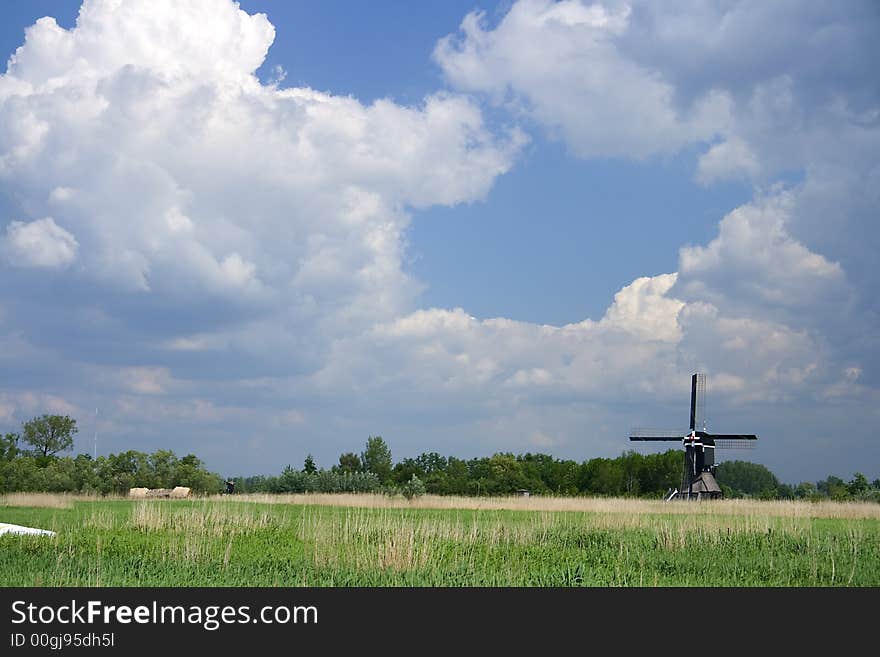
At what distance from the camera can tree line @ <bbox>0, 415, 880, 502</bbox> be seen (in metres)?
49.8

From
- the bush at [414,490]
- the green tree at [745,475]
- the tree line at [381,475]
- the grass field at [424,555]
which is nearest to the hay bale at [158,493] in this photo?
the tree line at [381,475]

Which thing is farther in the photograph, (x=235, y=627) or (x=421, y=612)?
(x=421, y=612)

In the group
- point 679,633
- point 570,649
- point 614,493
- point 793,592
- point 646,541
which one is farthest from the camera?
point 614,493

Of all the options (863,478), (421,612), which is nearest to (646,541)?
(421,612)

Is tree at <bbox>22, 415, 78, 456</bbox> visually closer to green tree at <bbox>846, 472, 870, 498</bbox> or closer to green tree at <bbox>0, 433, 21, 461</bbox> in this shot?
green tree at <bbox>0, 433, 21, 461</bbox>

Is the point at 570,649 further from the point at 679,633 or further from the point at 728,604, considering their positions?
the point at 728,604

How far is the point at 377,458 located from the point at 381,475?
2192mm

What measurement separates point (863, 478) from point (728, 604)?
2119 inches

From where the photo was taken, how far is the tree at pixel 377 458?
7144 cm

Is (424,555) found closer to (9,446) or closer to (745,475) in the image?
(9,446)

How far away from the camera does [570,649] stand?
9062mm

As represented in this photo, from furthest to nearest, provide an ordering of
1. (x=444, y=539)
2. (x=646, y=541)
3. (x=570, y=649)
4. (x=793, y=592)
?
(x=646, y=541), (x=444, y=539), (x=793, y=592), (x=570, y=649)

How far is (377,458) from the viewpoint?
72.4 metres

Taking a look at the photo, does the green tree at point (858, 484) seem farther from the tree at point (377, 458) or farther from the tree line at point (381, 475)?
the tree at point (377, 458)
